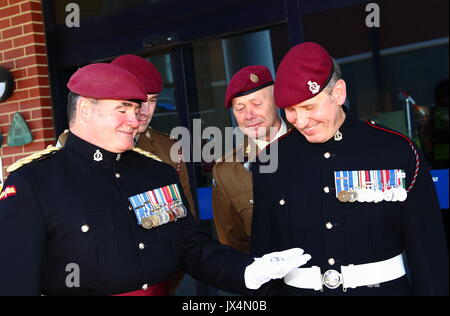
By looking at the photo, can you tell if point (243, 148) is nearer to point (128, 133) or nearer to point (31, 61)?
point (128, 133)

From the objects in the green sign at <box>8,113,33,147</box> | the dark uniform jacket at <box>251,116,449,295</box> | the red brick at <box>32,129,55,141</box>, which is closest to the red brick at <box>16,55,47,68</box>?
the green sign at <box>8,113,33,147</box>

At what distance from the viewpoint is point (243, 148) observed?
9.43ft

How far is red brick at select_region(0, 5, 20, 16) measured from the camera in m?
4.26

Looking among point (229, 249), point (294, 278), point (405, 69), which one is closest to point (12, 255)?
point (229, 249)

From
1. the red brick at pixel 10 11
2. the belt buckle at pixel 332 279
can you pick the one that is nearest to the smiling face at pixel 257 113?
the belt buckle at pixel 332 279

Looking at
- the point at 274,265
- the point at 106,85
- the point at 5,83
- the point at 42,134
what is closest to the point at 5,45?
the point at 5,83

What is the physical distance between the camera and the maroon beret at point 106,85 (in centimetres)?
195

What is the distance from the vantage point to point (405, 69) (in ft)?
37.6

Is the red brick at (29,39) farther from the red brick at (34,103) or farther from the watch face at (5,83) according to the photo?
the red brick at (34,103)

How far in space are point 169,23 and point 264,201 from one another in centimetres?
195

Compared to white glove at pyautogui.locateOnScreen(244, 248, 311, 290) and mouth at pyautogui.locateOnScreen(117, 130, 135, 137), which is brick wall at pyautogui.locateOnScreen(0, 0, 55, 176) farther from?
white glove at pyautogui.locateOnScreen(244, 248, 311, 290)

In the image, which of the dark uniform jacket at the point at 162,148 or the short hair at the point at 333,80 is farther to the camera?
the dark uniform jacket at the point at 162,148

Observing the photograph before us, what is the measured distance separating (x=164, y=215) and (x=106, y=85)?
0.54 meters

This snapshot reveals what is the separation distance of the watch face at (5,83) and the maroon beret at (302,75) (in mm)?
2776
